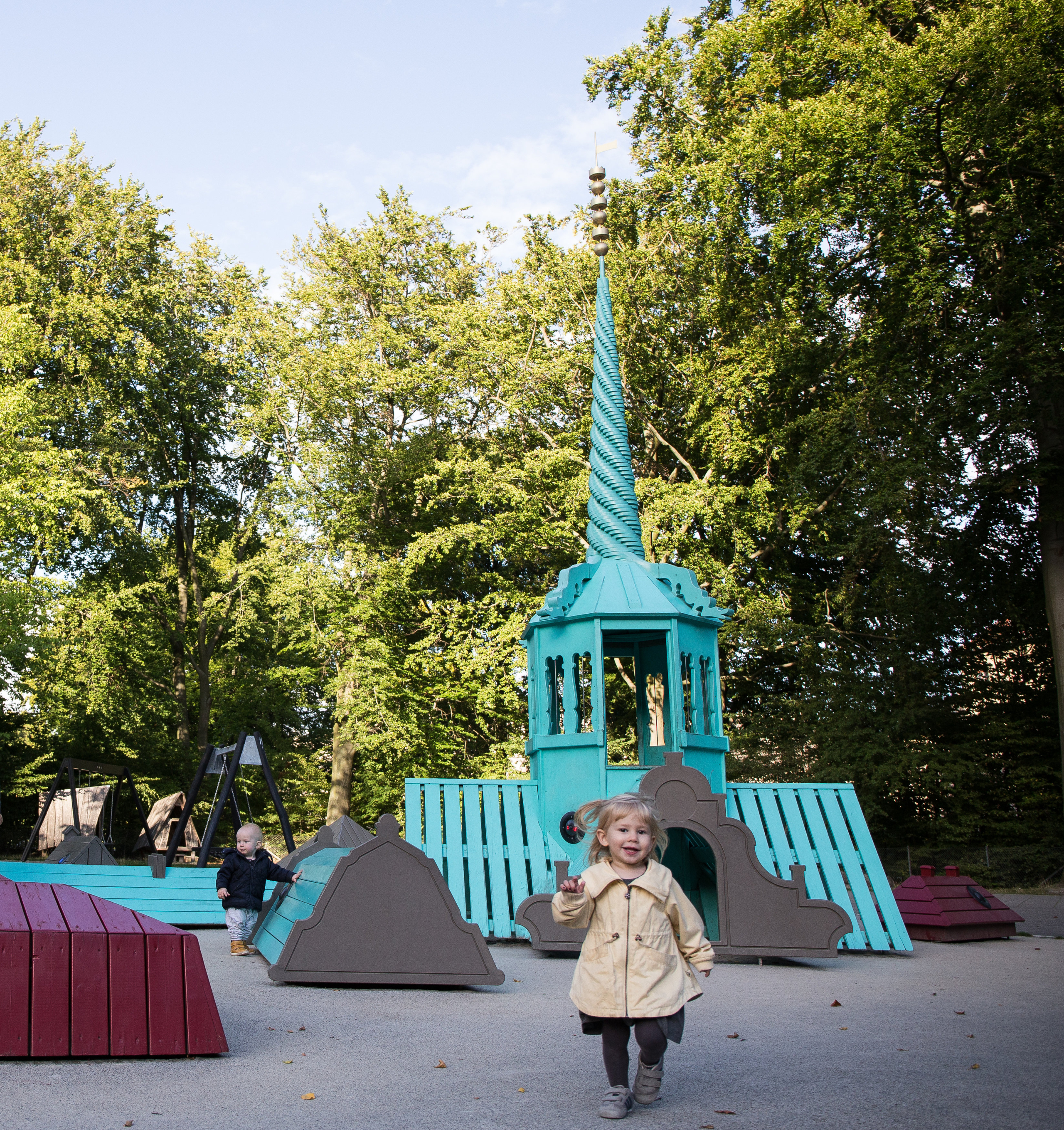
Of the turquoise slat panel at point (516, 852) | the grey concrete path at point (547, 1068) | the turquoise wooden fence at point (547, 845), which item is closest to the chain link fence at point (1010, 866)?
the turquoise wooden fence at point (547, 845)

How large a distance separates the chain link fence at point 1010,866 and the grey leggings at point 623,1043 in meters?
15.5

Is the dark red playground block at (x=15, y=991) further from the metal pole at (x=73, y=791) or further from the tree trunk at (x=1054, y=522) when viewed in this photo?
the tree trunk at (x=1054, y=522)

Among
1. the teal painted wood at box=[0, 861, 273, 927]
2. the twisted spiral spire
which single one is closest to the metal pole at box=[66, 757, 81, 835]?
the teal painted wood at box=[0, 861, 273, 927]

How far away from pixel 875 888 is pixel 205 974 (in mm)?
7209

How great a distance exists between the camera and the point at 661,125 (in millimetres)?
24469

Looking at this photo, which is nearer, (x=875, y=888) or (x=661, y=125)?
(x=875, y=888)

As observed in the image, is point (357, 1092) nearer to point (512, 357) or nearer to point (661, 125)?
point (512, 357)

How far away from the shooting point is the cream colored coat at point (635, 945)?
12.8 ft

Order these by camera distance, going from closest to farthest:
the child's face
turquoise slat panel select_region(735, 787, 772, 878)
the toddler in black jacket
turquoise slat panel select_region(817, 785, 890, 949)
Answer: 1. the child's face
2. the toddler in black jacket
3. turquoise slat panel select_region(817, 785, 890, 949)
4. turquoise slat panel select_region(735, 787, 772, 878)

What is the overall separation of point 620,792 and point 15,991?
6212 millimetres

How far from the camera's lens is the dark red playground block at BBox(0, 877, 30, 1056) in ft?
14.0

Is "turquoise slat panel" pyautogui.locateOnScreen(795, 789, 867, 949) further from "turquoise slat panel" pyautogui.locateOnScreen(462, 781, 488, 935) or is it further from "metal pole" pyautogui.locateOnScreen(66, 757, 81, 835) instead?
"metal pole" pyautogui.locateOnScreen(66, 757, 81, 835)

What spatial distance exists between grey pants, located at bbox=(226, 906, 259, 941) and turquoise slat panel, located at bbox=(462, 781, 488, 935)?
80.6 inches

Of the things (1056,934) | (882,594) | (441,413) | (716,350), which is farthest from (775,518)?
(1056,934)
